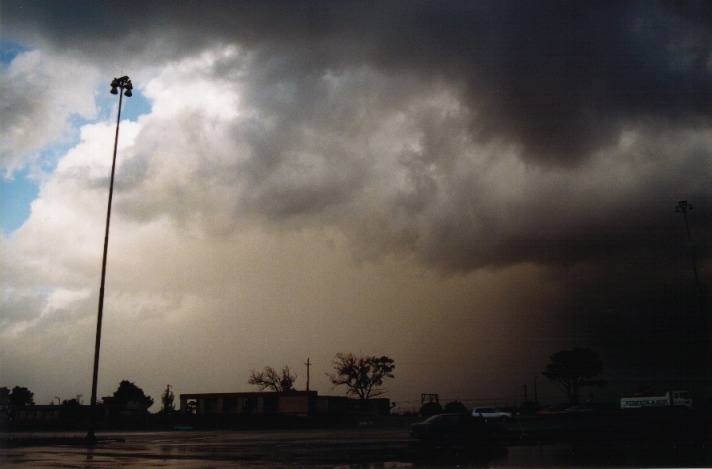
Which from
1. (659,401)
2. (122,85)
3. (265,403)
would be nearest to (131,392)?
(265,403)

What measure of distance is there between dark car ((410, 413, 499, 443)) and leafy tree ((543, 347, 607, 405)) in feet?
212

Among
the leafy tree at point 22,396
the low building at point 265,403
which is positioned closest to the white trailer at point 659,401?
the low building at point 265,403

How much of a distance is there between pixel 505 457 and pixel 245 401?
61.7m

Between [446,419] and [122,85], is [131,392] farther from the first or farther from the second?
[446,419]

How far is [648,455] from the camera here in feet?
59.1

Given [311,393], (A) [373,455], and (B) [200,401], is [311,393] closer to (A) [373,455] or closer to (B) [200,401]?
(B) [200,401]

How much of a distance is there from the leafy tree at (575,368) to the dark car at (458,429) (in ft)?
212

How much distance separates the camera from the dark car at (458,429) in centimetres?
2339

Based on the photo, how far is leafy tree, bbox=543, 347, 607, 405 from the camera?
8319 centimetres

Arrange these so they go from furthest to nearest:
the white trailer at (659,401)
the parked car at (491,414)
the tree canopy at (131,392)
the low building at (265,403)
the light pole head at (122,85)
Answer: the tree canopy at (131,392)
the low building at (265,403)
the white trailer at (659,401)
the parked car at (491,414)
the light pole head at (122,85)

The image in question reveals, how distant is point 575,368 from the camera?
275 ft

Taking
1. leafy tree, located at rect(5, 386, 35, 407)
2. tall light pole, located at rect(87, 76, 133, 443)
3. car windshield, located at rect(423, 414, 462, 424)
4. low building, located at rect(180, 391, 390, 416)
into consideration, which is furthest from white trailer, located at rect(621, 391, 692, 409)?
leafy tree, located at rect(5, 386, 35, 407)

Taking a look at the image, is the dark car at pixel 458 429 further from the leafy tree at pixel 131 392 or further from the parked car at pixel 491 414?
the leafy tree at pixel 131 392

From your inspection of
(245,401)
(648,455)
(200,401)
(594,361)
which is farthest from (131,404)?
(648,455)
